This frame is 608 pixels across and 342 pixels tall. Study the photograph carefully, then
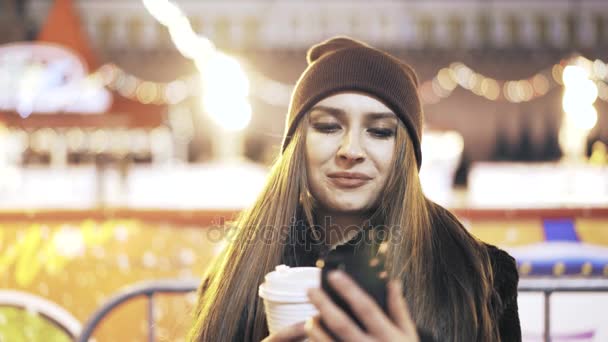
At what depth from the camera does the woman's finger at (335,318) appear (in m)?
0.67

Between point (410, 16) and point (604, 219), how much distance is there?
6481 millimetres

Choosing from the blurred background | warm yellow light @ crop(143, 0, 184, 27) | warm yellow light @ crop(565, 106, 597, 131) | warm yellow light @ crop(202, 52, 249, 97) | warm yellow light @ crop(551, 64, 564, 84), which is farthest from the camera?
warm yellow light @ crop(551, 64, 564, 84)

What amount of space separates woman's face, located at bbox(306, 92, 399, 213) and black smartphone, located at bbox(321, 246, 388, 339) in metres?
0.46

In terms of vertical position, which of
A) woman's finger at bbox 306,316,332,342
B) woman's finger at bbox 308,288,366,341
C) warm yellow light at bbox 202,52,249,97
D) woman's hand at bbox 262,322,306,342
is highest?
warm yellow light at bbox 202,52,249,97

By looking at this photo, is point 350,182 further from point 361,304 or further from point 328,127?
point 361,304

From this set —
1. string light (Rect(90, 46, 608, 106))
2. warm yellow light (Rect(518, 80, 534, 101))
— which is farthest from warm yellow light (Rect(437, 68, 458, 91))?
warm yellow light (Rect(518, 80, 534, 101))

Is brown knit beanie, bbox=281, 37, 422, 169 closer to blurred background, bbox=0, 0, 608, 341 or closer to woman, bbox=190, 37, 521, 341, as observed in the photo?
woman, bbox=190, 37, 521, 341

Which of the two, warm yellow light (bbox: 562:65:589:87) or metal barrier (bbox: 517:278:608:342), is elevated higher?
warm yellow light (bbox: 562:65:589:87)

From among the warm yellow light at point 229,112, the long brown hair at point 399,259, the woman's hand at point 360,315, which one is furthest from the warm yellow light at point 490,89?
the woman's hand at point 360,315

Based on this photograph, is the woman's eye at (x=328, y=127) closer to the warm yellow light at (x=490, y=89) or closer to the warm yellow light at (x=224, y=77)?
the warm yellow light at (x=224, y=77)

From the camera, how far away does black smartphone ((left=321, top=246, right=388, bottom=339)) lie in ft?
2.20

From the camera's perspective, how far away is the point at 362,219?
121 cm

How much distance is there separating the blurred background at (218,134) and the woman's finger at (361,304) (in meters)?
1.04

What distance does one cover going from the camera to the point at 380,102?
1.19m
